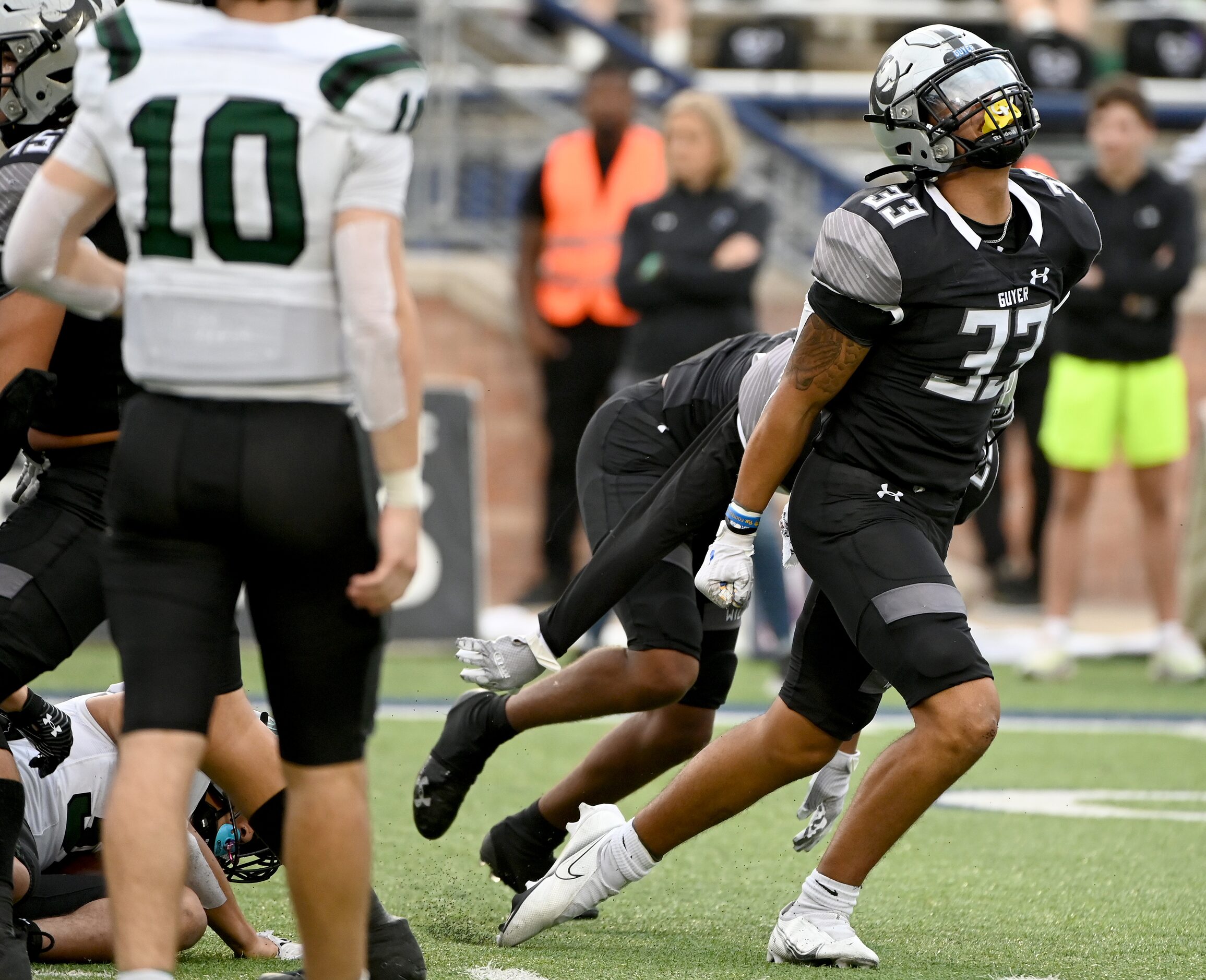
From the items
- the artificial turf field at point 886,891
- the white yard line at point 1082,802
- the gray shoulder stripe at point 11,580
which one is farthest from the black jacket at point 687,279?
the gray shoulder stripe at point 11,580

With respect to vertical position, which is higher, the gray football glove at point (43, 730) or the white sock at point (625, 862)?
the gray football glove at point (43, 730)

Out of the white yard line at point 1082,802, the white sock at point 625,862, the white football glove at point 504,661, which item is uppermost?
the white football glove at point 504,661

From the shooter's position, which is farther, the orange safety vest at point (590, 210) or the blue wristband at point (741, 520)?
the orange safety vest at point (590, 210)

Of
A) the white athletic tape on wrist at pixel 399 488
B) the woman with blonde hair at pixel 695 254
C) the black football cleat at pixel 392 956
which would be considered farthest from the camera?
the woman with blonde hair at pixel 695 254

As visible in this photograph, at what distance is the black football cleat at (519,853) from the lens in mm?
4184

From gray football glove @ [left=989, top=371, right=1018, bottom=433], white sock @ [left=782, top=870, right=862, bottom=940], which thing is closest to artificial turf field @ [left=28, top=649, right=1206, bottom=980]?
white sock @ [left=782, top=870, right=862, bottom=940]

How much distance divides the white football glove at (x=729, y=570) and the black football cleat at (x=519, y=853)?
2.71 feet

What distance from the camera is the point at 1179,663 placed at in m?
8.00

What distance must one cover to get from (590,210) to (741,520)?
574 cm

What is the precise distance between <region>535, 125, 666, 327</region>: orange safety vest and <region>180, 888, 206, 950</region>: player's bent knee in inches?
229

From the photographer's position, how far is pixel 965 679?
3402 mm

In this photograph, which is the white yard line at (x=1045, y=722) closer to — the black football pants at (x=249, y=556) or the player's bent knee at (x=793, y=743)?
the player's bent knee at (x=793, y=743)

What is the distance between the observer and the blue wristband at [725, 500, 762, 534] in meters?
3.69

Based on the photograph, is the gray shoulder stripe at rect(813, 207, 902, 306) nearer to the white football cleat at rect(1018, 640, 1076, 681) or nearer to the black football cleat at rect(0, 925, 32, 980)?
the black football cleat at rect(0, 925, 32, 980)
